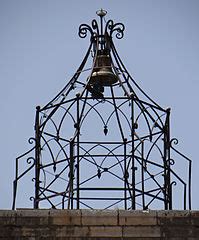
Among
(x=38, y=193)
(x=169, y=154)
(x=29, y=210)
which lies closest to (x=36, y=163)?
(x=38, y=193)

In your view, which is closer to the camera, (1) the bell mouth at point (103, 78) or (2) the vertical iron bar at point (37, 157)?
(2) the vertical iron bar at point (37, 157)

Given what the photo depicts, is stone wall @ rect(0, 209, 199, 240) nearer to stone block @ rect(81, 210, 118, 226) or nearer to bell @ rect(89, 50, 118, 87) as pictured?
stone block @ rect(81, 210, 118, 226)

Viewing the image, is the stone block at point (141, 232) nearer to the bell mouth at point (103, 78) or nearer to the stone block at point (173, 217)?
the stone block at point (173, 217)

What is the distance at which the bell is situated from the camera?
9.71 metres

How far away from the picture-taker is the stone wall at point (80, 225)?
27.6 ft

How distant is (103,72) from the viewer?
970 cm

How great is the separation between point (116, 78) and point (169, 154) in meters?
1.17

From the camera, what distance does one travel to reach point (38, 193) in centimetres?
914

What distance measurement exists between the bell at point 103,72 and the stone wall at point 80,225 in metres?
1.99

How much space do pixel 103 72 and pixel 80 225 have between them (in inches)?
85.7

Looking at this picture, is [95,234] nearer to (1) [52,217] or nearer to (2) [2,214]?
(1) [52,217]

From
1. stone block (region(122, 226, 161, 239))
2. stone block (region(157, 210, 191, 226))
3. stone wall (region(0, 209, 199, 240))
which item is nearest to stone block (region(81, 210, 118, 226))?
stone wall (region(0, 209, 199, 240))

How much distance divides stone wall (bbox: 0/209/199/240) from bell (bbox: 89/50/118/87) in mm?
1992

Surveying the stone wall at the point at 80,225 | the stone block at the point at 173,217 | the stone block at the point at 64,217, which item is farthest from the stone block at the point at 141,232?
the stone block at the point at 64,217
